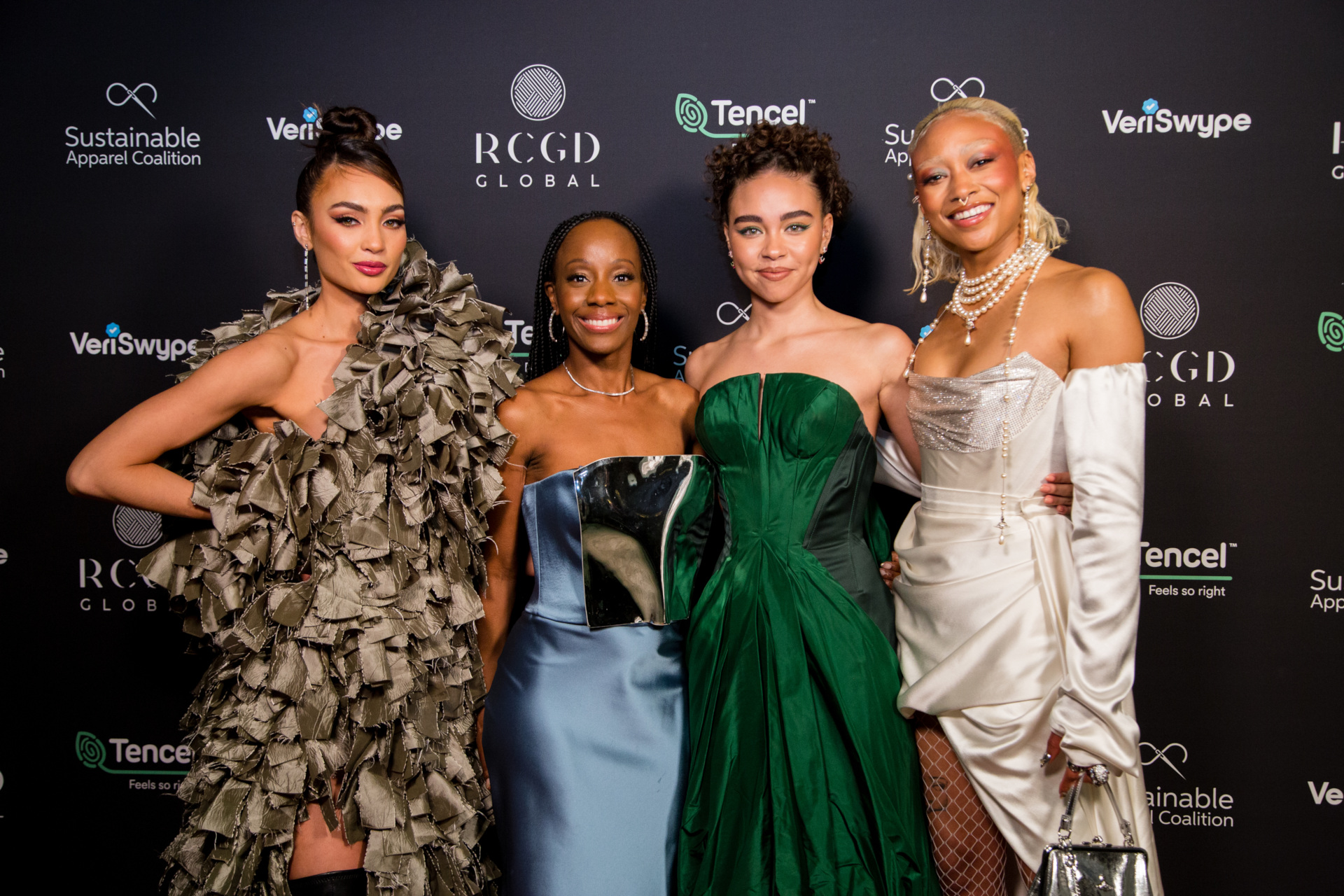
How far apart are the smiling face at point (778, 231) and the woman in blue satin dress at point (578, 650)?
318 mm

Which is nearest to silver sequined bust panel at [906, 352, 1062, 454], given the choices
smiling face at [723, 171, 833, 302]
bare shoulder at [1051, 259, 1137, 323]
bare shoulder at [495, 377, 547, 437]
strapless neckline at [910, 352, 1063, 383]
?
strapless neckline at [910, 352, 1063, 383]

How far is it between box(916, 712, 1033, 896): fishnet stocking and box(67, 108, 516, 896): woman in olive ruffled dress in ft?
3.74

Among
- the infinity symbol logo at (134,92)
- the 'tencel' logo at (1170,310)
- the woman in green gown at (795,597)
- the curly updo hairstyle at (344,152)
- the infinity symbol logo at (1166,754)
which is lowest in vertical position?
the infinity symbol logo at (1166,754)

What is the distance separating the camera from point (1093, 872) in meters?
1.67

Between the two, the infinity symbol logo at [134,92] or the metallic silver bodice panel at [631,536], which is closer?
the metallic silver bodice panel at [631,536]

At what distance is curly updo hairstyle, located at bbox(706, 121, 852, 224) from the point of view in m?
2.38

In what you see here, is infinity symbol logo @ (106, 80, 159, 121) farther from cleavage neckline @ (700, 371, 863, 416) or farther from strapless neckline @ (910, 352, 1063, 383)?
strapless neckline @ (910, 352, 1063, 383)

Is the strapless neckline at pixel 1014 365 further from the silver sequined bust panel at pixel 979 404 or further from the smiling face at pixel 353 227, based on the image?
the smiling face at pixel 353 227

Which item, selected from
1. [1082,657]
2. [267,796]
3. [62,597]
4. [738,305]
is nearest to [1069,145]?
[738,305]

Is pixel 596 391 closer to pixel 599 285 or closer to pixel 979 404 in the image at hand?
pixel 599 285

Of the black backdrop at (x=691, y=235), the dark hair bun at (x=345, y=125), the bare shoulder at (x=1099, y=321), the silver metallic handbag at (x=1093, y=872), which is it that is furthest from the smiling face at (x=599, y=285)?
the silver metallic handbag at (x=1093, y=872)

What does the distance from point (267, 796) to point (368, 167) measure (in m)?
1.52

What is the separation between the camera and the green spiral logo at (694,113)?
9.83 ft

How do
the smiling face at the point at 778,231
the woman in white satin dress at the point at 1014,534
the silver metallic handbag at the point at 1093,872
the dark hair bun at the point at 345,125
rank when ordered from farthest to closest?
the smiling face at the point at 778,231 < the dark hair bun at the point at 345,125 < the woman in white satin dress at the point at 1014,534 < the silver metallic handbag at the point at 1093,872
